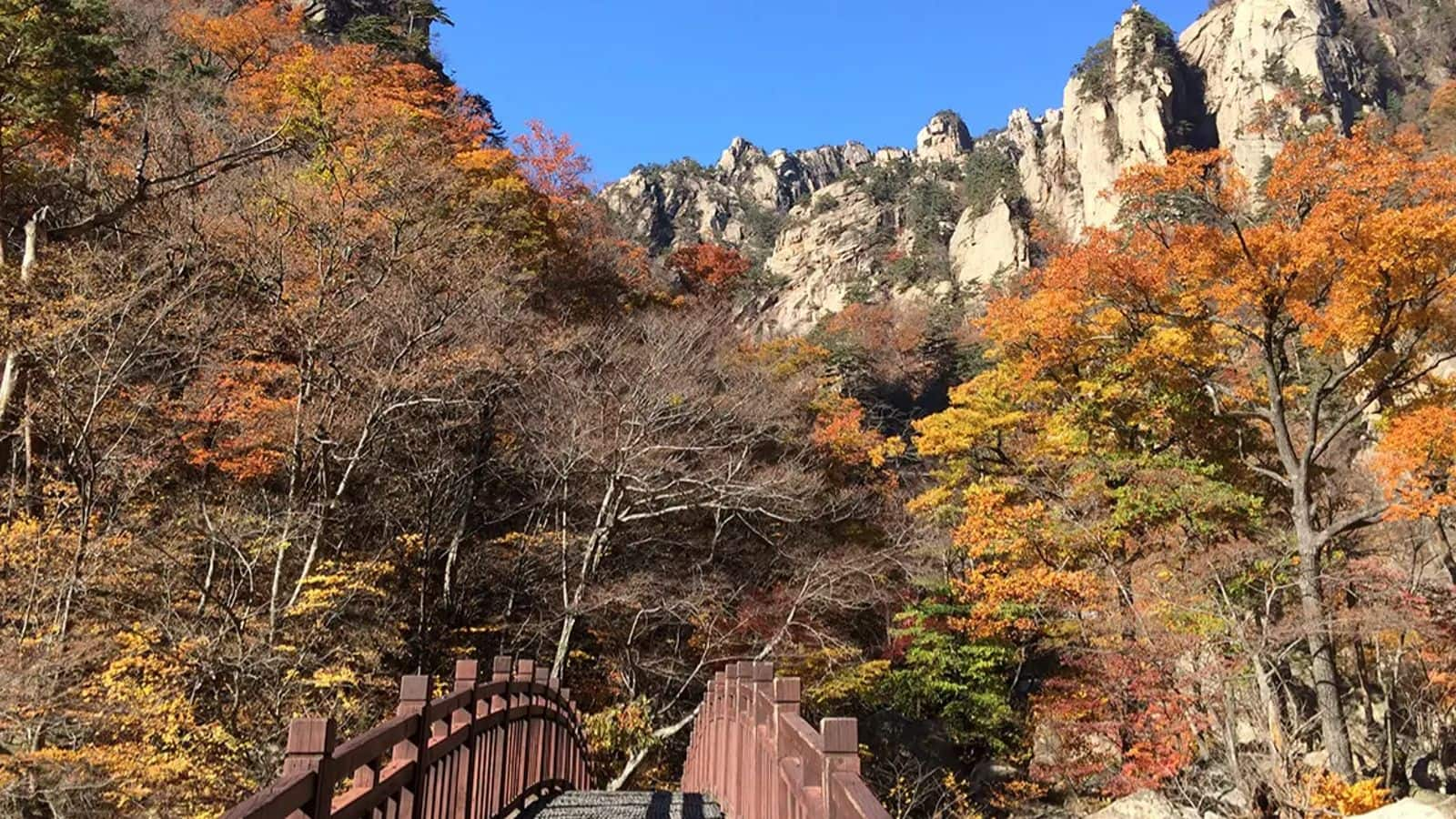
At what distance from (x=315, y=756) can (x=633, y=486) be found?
13.0 meters

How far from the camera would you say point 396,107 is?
20672 mm

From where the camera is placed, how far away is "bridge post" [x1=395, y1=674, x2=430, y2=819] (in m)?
3.47

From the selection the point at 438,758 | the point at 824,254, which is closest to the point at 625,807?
the point at 438,758

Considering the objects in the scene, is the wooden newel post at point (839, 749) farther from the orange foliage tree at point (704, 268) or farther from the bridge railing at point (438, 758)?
the orange foliage tree at point (704, 268)

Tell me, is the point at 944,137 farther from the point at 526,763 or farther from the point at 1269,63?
the point at 526,763

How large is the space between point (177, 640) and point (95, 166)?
9975mm

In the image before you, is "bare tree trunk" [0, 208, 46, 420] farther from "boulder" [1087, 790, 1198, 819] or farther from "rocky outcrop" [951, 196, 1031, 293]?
"rocky outcrop" [951, 196, 1031, 293]

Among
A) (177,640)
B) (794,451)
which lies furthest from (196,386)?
(794,451)

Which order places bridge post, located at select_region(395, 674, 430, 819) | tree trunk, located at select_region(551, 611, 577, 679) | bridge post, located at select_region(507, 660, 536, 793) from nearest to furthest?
bridge post, located at select_region(395, 674, 430, 819) < bridge post, located at select_region(507, 660, 536, 793) < tree trunk, located at select_region(551, 611, 577, 679)

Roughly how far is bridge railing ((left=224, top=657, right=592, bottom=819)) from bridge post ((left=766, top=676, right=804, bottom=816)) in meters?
1.53

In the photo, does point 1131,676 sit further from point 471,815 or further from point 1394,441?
point 471,815

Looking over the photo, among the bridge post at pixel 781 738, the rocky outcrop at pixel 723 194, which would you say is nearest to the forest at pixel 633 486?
the bridge post at pixel 781 738

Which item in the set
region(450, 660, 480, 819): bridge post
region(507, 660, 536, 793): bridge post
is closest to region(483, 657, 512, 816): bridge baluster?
region(507, 660, 536, 793): bridge post

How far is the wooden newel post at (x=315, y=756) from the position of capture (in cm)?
232
